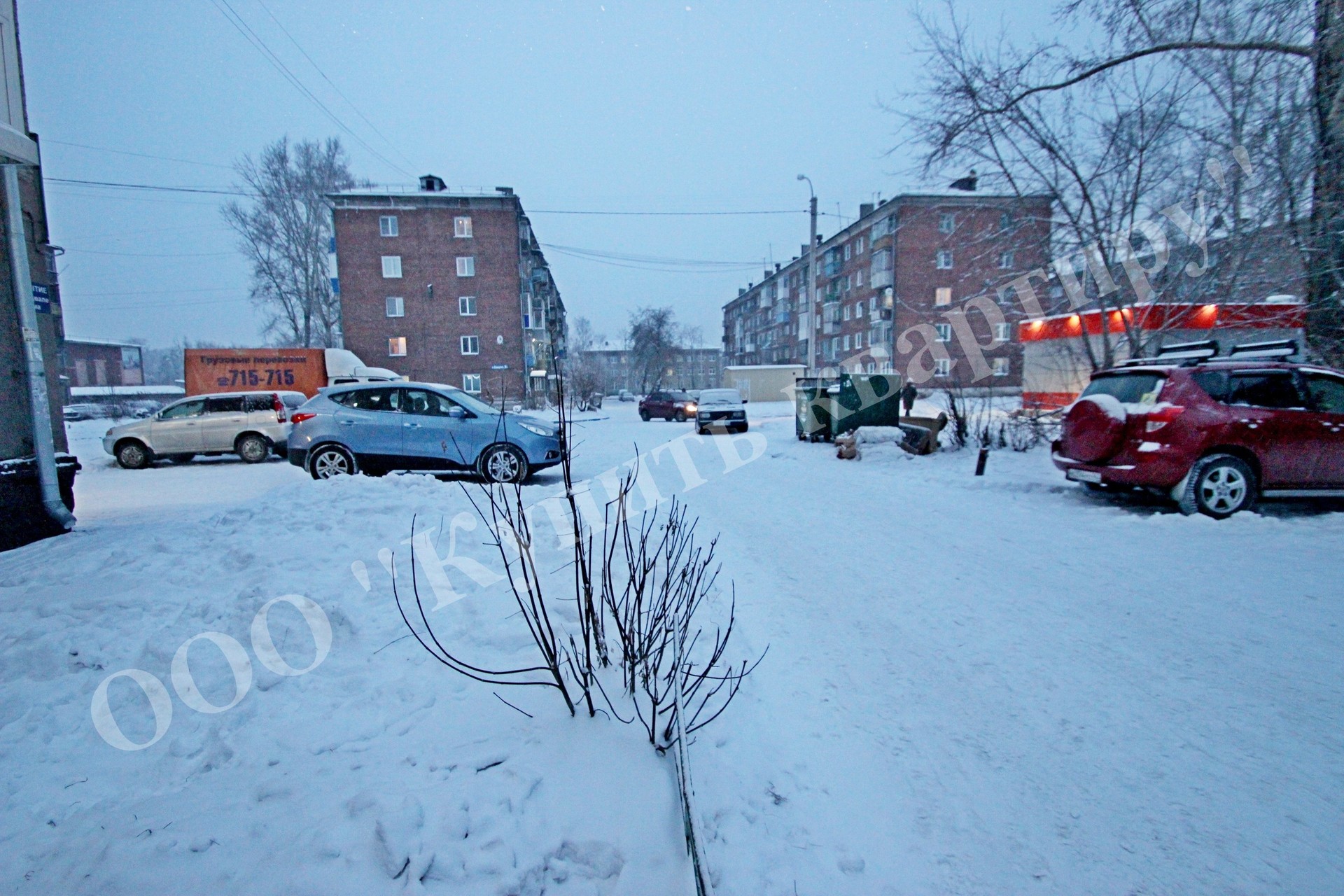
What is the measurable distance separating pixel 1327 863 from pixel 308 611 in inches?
183

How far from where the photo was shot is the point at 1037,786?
2.28 m

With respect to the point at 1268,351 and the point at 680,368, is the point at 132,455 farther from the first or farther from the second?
the point at 680,368

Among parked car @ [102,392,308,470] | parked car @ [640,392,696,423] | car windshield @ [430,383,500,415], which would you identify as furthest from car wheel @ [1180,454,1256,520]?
parked car @ [640,392,696,423]

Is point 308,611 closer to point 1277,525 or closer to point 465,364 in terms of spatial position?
point 1277,525

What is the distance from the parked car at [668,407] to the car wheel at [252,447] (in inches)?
688

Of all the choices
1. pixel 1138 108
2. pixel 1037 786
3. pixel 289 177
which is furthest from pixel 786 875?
pixel 289 177

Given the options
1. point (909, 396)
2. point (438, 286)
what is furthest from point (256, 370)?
point (909, 396)

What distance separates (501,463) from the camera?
8953 millimetres

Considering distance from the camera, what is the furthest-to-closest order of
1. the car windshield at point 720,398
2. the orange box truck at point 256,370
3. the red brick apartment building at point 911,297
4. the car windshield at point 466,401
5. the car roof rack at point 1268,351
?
the car windshield at point 720,398 < the orange box truck at point 256,370 < the red brick apartment building at point 911,297 < the car windshield at point 466,401 < the car roof rack at point 1268,351

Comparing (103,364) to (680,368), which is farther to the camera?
(680,368)

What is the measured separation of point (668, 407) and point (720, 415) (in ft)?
33.1

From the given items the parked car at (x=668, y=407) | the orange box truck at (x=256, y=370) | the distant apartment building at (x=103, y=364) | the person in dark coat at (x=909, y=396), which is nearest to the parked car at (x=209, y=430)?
the orange box truck at (x=256, y=370)

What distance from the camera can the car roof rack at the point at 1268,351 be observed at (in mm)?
6344

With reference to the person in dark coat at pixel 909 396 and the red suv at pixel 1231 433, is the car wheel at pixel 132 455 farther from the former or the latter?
the red suv at pixel 1231 433
